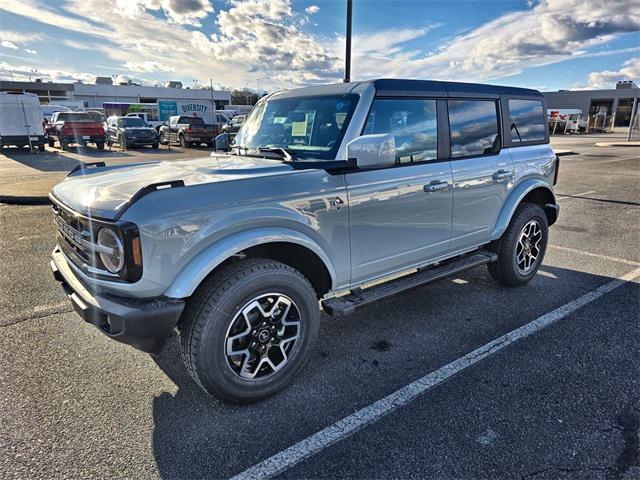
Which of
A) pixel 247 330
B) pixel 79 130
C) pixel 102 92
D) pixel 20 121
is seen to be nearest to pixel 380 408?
pixel 247 330

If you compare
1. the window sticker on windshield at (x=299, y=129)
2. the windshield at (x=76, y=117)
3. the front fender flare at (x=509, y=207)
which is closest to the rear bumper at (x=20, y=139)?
the windshield at (x=76, y=117)

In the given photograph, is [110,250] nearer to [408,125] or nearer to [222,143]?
[408,125]

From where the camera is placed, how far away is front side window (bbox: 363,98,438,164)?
3.35 metres

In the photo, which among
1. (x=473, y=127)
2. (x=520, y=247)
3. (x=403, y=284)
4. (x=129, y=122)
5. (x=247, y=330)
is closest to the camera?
(x=247, y=330)

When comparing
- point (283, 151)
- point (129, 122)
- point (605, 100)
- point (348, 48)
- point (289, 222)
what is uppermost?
point (605, 100)

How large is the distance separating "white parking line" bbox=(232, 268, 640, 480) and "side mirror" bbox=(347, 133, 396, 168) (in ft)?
5.07

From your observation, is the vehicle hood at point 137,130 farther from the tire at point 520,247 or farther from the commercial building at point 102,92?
the commercial building at point 102,92

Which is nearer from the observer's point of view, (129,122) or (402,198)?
(402,198)

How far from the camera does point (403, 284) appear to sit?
352cm

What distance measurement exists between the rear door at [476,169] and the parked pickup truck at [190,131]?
2128 cm

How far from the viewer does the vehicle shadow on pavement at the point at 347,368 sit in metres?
2.41

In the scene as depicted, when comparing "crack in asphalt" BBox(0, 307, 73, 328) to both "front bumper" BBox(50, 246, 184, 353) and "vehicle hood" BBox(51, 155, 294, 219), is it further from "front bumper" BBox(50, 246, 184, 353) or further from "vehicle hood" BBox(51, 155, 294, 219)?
"front bumper" BBox(50, 246, 184, 353)

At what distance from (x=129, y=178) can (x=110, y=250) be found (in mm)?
774

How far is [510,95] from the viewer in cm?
445
